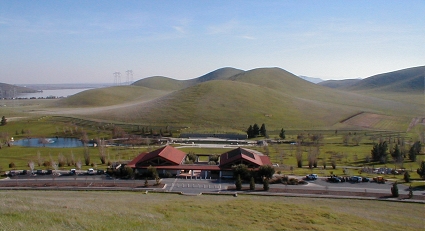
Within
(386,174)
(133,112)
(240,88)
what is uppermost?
(240,88)

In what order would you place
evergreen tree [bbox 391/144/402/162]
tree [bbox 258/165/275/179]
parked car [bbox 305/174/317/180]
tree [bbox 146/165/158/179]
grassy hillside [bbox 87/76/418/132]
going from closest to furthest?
tree [bbox 258/165/275/179]
parked car [bbox 305/174/317/180]
tree [bbox 146/165/158/179]
evergreen tree [bbox 391/144/402/162]
grassy hillside [bbox 87/76/418/132]

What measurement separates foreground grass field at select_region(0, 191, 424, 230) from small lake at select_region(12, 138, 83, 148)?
186ft

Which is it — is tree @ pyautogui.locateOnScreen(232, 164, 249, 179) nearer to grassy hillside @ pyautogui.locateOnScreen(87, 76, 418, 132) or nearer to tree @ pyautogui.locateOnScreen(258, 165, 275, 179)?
tree @ pyautogui.locateOnScreen(258, 165, 275, 179)

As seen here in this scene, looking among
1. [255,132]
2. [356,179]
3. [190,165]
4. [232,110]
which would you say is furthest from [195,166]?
[232,110]

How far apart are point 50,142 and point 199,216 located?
70.6 metres

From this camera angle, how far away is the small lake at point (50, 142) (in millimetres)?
77312

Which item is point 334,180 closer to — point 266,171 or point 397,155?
point 266,171

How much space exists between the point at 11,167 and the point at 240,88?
108336 millimetres

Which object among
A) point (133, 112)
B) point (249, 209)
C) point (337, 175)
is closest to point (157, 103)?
point (133, 112)

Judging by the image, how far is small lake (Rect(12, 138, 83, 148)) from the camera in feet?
254

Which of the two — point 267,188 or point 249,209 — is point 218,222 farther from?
point 267,188

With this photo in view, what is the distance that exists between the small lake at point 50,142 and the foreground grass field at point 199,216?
56.7 meters

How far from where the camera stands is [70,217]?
1770cm

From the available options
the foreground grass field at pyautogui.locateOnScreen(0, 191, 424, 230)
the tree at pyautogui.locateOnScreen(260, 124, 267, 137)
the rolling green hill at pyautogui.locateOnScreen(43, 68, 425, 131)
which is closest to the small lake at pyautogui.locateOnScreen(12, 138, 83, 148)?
the rolling green hill at pyautogui.locateOnScreen(43, 68, 425, 131)
